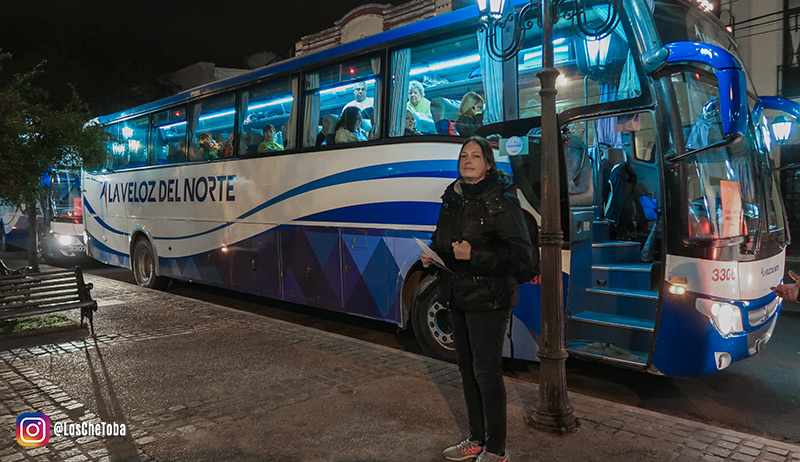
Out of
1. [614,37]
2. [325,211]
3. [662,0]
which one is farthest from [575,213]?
[325,211]

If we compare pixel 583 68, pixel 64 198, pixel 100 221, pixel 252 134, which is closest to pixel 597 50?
pixel 583 68

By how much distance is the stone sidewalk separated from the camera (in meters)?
4.02

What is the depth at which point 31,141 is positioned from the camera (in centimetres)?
810

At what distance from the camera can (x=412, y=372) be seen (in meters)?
5.75

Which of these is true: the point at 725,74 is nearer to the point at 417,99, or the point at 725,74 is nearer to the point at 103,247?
the point at 417,99

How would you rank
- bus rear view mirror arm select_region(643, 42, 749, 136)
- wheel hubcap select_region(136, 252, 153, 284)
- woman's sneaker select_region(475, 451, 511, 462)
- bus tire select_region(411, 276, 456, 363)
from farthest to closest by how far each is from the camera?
wheel hubcap select_region(136, 252, 153, 284), bus tire select_region(411, 276, 456, 363), bus rear view mirror arm select_region(643, 42, 749, 136), woman's sneaker select_region(475, 451, 511, 462)

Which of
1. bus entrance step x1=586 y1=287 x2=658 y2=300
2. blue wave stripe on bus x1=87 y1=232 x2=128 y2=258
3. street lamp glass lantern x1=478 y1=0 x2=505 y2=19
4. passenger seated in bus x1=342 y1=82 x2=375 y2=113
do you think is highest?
street lamp glass lantern x1=478 y1=0 x2=505 y2=19

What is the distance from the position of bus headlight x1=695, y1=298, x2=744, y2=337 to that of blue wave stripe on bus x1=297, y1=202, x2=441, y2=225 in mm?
2718

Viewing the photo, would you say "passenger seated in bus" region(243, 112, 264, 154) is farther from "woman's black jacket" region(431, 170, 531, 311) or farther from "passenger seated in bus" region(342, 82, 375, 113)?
"woman's black jacket" region(431, 170, 531, 311)

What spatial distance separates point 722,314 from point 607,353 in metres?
1.02

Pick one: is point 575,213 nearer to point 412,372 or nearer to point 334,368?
point 412,372

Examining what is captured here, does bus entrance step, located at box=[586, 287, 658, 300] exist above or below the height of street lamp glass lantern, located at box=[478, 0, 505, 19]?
below

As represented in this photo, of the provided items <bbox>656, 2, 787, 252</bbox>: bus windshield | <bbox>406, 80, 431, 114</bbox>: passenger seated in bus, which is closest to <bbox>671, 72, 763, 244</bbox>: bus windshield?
<bbox>656, 2, 787, 252</bbox>: bus windshield

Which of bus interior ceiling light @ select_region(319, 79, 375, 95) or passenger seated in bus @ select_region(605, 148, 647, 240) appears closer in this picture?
bus interior ceiling light @ select_region(319, 79, 375, 95)
